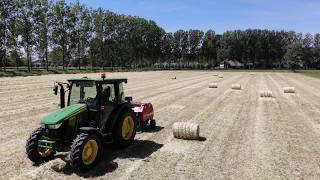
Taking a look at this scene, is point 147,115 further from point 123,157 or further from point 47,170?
point 47,170

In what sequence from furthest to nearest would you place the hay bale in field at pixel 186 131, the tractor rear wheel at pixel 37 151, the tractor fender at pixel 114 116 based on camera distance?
the hay bale in field at pixel 186 131, the tractor fender at pixel 114 116, the tractor rear wheel at pixel 37 151

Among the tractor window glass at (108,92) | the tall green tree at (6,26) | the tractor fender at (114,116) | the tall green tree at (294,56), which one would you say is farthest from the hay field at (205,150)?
the tall green tree at (294,56)

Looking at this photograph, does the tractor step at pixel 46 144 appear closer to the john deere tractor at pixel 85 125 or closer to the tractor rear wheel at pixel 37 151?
the john deere tractor at pixel 85 125

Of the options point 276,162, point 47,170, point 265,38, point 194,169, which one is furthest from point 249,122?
point 265,38

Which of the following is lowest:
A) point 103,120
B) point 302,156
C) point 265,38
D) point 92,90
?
point 302,156

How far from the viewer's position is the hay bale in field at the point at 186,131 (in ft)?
43.7

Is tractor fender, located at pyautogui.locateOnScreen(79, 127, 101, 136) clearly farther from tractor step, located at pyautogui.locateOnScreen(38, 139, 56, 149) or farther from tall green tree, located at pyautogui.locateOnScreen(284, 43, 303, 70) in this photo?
tall green tree, located at pyautogui.locateOnScreen(284, 43, 303, 70)

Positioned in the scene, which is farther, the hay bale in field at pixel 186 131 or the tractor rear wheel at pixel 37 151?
the hay bale in field at pixel 186 131

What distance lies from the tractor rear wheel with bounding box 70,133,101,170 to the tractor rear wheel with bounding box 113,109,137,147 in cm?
148

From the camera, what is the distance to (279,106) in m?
23.7

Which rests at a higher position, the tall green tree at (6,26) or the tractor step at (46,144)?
the tall green tree at (6,26)

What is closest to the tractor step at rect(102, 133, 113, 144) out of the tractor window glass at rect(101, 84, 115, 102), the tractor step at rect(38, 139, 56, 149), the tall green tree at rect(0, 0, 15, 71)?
the tractor window glass at rect(101, 84, 115, 102)

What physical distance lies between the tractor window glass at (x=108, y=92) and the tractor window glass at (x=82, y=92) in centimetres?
30

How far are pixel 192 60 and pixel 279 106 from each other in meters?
154
